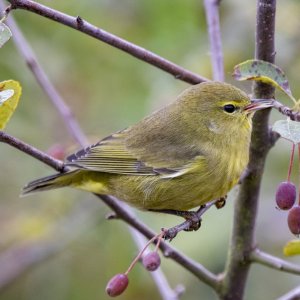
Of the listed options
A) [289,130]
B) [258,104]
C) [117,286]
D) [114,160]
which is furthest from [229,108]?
[117,286]

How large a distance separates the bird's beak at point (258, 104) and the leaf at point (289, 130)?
0.40m

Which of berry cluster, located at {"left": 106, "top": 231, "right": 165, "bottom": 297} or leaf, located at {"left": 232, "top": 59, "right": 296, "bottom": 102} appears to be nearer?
berry cluster, located at {"left": 106, "top": 231, "right": 165, "bottom": 297}

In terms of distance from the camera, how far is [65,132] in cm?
498

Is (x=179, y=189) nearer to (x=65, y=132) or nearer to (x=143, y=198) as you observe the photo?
(x=143, y=198)

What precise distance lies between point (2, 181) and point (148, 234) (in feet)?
7.59

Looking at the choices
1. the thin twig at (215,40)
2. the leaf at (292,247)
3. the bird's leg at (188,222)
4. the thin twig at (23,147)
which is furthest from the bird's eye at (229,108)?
the thin twig at (23,147)

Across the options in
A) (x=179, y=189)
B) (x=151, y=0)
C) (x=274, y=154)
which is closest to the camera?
(x=179, y=189)

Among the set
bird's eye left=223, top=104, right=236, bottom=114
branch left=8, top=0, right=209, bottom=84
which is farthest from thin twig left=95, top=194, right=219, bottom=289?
bird's eye left=223, top=104, right=236, bottom=114

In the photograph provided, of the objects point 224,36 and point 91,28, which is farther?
point 224,36

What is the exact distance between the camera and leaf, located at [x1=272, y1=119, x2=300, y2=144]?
2.26m

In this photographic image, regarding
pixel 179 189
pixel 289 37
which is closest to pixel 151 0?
pixel 289 37

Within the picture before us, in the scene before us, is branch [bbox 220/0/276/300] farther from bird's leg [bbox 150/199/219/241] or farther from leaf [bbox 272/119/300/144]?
leaf [bbox 272/119/300/144]

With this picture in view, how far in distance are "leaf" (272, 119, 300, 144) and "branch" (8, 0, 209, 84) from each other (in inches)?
32.6

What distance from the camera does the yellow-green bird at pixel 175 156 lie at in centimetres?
341
